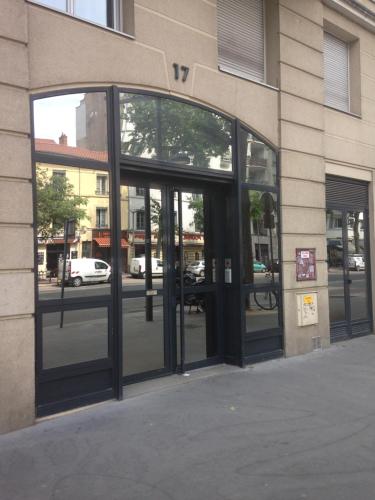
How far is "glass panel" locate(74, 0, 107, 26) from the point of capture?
5656 millimetres

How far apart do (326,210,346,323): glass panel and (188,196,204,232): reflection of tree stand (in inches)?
114

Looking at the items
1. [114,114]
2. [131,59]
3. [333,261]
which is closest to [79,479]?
[114,114]

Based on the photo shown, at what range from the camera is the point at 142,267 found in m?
6.18

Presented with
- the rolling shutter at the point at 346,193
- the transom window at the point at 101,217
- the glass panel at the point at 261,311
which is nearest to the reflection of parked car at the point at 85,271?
the transom window at the point at 101,217

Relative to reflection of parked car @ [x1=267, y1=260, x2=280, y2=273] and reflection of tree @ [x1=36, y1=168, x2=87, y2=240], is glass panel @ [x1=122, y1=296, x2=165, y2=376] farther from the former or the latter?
reflection of parked car @ [x1=267, y1=260, x2=280, y2=273]

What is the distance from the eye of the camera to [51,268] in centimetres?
506

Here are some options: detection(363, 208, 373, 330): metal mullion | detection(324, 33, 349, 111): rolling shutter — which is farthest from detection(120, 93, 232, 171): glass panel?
detection(363, 208, 373, 330): metal mullion

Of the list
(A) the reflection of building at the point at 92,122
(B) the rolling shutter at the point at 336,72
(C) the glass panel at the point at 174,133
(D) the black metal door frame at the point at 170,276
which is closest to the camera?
(A) the reflection of building at the point at 92,122

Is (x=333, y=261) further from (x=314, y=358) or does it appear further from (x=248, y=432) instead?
(x=248, y=432)

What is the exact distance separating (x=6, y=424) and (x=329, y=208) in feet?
21.2

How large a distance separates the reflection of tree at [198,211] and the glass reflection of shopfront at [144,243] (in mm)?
15

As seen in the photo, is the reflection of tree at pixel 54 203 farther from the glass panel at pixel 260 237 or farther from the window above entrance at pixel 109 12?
the glass panel at pixel 260 237


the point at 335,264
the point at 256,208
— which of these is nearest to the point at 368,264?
the point at 335,264

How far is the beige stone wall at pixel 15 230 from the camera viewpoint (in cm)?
458
